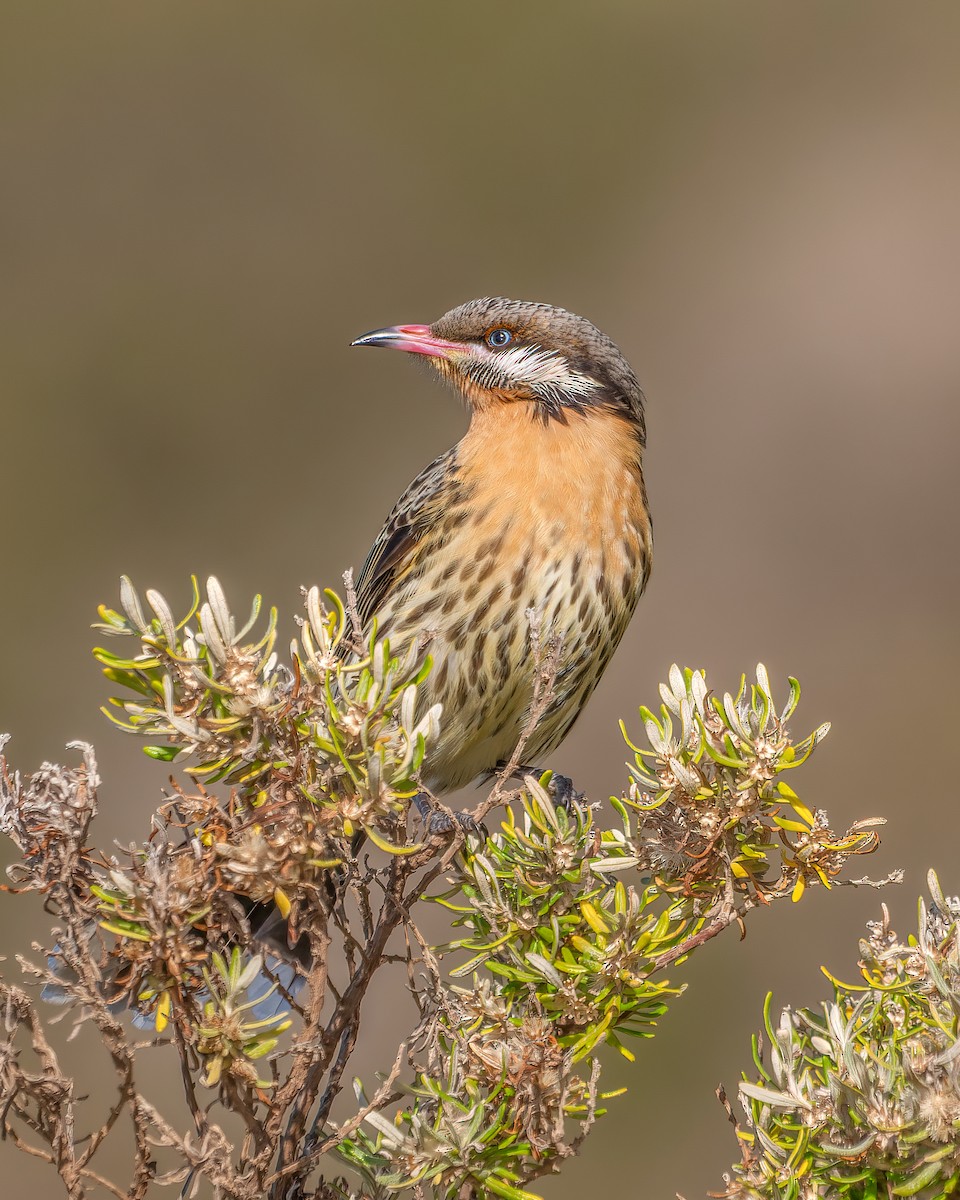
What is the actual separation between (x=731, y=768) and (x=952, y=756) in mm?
7589

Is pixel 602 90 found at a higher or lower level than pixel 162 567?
higher

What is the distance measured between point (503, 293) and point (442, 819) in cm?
759

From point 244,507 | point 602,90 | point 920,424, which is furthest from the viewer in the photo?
point 602,90

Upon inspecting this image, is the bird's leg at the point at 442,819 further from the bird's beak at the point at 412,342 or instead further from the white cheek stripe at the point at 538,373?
the bird's beak at the point at 412,342

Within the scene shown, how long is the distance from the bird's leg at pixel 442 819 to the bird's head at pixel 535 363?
141 cm

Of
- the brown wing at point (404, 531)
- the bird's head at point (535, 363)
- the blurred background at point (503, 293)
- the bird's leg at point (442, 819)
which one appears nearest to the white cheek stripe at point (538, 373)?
the bird's head at point (535, 363)

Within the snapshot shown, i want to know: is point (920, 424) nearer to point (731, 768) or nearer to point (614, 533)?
point (614, 533)

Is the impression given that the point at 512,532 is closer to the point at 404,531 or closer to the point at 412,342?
→ the point at 404,531

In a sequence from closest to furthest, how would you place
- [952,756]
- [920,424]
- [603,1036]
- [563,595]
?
1. [603,1036]
2. [563,595]
3. [952,756]
4. [920,424]

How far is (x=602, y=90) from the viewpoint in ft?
38.3

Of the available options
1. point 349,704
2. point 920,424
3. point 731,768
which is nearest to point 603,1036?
point 731,768

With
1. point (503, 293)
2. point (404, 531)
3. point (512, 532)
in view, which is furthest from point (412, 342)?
point (503, 293)

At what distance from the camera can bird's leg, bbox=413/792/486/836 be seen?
2283mm

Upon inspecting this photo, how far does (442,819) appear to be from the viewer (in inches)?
136
